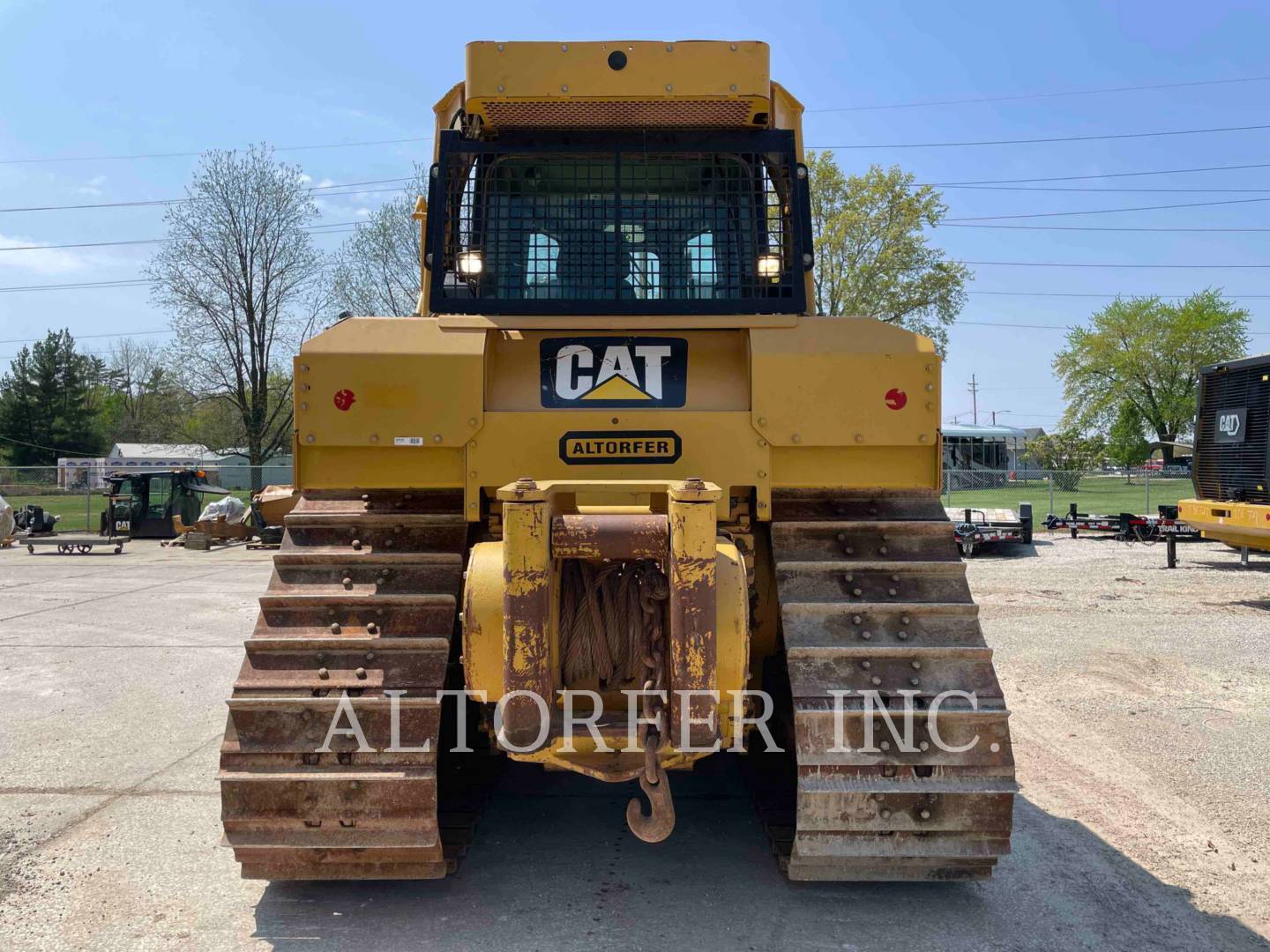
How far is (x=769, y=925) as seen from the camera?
11.4 ft

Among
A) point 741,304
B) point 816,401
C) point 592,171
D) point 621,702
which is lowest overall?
point 621,702

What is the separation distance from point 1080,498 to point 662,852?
110 ft

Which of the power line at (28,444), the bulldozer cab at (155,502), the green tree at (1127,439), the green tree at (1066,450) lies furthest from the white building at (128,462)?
the green tree at (1127,439)

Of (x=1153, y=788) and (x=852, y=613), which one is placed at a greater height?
(x=852, y=613)

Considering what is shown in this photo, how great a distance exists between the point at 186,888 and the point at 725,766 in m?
2.82

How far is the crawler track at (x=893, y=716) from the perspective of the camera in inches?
130

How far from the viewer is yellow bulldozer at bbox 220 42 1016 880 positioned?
3.13 meters

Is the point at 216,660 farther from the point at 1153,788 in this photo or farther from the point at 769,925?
the point at 1153,788

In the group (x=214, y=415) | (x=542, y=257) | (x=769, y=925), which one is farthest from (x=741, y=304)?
(x=214, y=415)

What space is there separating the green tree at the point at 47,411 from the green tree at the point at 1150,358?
56.8 metres

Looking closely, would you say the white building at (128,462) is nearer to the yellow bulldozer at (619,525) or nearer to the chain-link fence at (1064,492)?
the chain-link fence at (1064,492)

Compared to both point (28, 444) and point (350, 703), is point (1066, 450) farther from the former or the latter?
point (28, 444)

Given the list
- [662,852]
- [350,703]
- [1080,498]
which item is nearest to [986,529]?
[662,852]

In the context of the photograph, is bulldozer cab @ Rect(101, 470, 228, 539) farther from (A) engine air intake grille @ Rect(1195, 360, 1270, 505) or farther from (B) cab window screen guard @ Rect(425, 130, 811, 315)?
(B) cab window screen guard @ Rect(425, 130, 811, 315)
